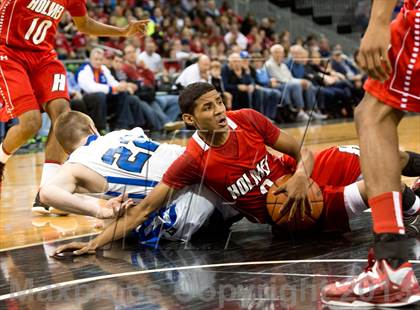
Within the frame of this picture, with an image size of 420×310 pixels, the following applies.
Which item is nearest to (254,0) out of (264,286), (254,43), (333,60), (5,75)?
(254,43)

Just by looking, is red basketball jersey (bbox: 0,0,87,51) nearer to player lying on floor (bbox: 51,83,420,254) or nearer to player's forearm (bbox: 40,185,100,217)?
→ player's forearm (bbox: 40,185,100,217)

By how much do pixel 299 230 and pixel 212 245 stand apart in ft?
1.61

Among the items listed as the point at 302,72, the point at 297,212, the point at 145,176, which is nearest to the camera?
the point at 297,212

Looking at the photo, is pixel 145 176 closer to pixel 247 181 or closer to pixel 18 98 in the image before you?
pixel 247 181

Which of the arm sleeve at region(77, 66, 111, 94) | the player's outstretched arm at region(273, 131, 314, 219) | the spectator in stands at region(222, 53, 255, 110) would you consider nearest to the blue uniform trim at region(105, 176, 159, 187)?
the player's outstretched arm at region(273, 131, 314, 219)

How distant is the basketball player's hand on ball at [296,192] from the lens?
461 centimetres

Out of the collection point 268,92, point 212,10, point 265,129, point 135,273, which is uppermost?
point 265,129

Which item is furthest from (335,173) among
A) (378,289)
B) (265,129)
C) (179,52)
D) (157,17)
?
(157,17)

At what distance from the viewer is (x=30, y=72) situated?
6.54 m

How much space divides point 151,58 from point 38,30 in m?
8.28

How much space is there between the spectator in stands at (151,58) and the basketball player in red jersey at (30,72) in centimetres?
802

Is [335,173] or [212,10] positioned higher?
[335,173]

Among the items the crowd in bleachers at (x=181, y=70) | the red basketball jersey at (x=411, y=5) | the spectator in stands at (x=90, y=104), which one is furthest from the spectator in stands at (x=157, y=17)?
the red basketball jersey at (x=411, y=5)

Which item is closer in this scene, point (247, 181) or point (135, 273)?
point (135, 273)
